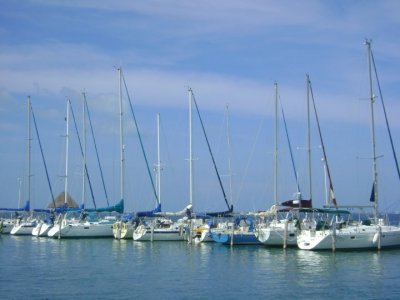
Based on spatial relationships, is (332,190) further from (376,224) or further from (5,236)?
(5,236)

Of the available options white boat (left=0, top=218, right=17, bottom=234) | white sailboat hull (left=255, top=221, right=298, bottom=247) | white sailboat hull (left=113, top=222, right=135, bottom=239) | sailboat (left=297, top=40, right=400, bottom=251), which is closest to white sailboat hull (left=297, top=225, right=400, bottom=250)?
sailboat (left=297, top=40, right=400, bottom=251)

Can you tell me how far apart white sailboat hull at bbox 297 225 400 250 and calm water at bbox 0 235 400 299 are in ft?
3.05

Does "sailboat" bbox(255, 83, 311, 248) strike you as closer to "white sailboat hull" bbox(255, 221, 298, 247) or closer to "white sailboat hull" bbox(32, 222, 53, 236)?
"white sailboat hull" bbox(255, 221, 298, 247)

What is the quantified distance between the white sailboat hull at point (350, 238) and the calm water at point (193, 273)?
930mm

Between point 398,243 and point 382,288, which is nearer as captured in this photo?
point 382,288

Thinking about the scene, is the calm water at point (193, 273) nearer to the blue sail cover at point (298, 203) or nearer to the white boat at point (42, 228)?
the blue sail cover at point (298, 203)

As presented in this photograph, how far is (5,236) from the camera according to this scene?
6981 cm

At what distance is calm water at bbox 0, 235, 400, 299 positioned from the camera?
31.0 metres

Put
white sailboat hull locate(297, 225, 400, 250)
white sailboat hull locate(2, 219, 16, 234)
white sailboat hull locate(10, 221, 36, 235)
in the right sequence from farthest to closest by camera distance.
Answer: white sailboat hull locate(2, 219, 16, 234), white sailboat hull locate(10, 221, 36, 235), white sailboat hull locate(297, 225, 400, 250)

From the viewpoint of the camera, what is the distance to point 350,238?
48.2m

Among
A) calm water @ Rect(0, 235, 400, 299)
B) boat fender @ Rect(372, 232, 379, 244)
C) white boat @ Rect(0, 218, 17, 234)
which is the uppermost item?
white boat @ Rect(0, 218, 17, 234)

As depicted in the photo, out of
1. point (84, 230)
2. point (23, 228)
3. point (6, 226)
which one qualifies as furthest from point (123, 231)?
point (6, 226)

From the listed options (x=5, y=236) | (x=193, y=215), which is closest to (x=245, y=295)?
(x=193, y=215)

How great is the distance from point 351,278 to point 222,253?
15.2 meters
